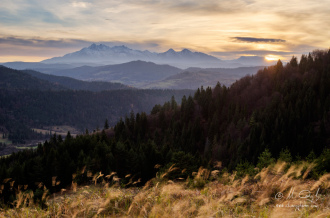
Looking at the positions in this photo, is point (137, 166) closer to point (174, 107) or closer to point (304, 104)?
point (304, 104)

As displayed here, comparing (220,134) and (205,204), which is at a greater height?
(205,204)

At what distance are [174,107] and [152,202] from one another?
145890mm

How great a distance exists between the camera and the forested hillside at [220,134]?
172ft

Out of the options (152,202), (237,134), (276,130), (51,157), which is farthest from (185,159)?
(237,134)

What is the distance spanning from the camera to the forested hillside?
52406 mm

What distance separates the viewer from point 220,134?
124m

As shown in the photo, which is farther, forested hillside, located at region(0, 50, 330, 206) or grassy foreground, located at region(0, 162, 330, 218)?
forested hillside, located at region(0, 50, 330, 206)

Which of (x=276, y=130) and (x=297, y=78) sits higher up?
(x=297, y=78)

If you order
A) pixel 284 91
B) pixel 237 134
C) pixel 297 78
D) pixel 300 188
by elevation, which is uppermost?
pixel 297 78

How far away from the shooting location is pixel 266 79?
153m

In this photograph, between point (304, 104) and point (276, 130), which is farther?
point (304, 104)

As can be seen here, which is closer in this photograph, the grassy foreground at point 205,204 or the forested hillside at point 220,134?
the grassy foreground at point 205,204

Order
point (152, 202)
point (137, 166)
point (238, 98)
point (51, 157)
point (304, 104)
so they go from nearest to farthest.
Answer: point (152, 202) < point (137, 166) < point (51, 157) < point (304, 104) < point (238, 98)

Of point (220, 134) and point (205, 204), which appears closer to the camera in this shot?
point (205, 204)
